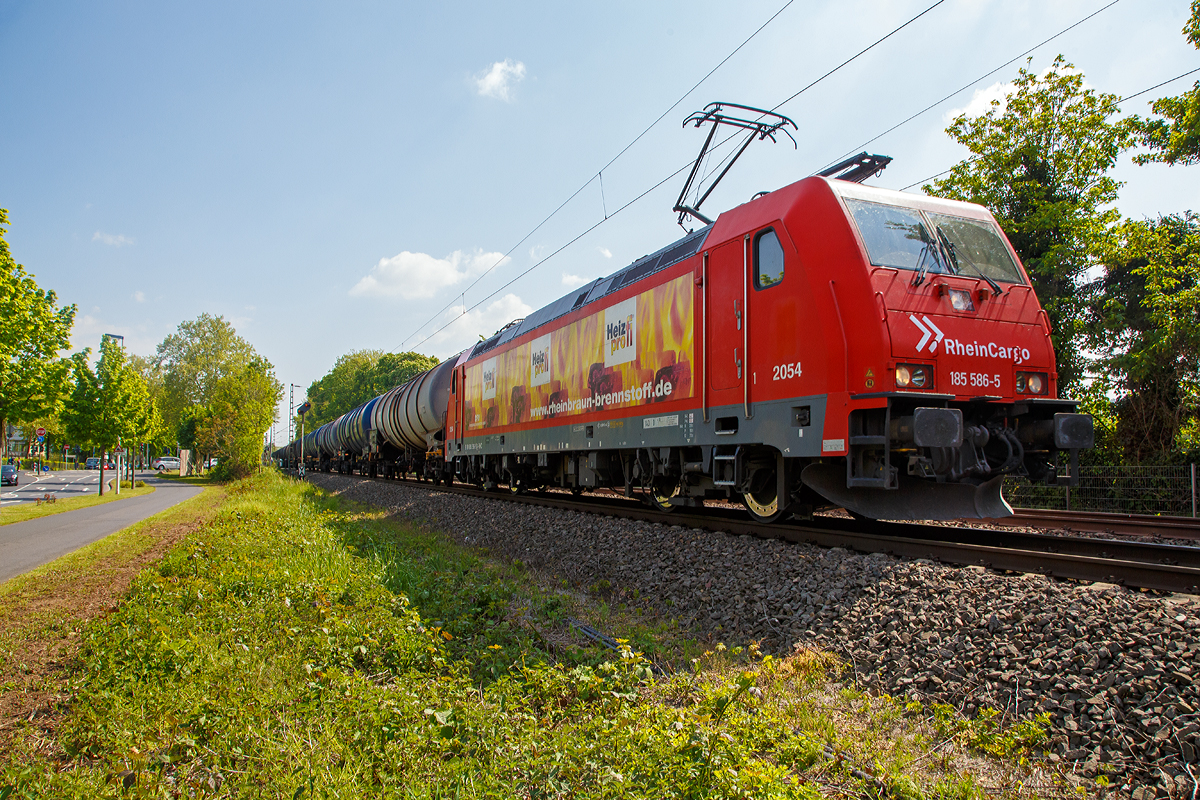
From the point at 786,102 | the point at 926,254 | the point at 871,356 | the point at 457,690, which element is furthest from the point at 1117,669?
the point at 786,102

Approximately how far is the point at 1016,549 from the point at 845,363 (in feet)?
6.79

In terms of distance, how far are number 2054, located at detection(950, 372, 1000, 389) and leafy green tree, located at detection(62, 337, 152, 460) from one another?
2874 cm

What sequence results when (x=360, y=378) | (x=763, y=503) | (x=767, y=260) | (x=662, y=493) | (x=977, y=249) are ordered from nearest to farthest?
(x=977, y=249) → (x=767, y=260) → (x=763, y=503) → (x=662, y=493) → (x=360, y=378)

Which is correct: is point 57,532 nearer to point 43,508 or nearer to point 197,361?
point 43,508

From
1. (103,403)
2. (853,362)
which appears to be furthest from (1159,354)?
(103,403)

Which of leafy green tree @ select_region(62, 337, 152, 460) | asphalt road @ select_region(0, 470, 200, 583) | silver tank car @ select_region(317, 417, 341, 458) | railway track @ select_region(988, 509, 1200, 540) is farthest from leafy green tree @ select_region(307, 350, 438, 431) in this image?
railway track @ select_region(988, 509, 1200, 540)

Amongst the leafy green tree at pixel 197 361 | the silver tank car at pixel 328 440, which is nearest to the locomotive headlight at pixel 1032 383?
the silver tank car at pixel 328 440

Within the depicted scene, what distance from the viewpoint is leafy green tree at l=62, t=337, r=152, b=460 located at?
81.9 ft

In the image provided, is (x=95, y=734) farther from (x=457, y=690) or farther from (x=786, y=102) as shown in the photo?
(x=786, y=102)

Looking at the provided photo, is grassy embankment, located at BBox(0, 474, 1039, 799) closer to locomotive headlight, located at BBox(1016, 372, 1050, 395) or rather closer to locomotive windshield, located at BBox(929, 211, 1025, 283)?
locomotive headlight, located at BBox(1016, 372, 1050, 395)

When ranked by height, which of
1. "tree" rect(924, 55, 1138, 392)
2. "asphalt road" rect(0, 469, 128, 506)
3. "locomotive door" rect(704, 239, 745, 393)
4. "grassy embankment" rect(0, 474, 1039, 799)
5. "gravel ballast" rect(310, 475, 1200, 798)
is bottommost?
"asphalt road" rect(0, 469, 128, 506)

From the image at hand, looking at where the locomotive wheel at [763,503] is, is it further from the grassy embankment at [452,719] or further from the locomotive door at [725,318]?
the grassy embankment at [452,719]

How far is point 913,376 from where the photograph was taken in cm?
595

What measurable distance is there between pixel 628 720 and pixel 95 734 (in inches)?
115
